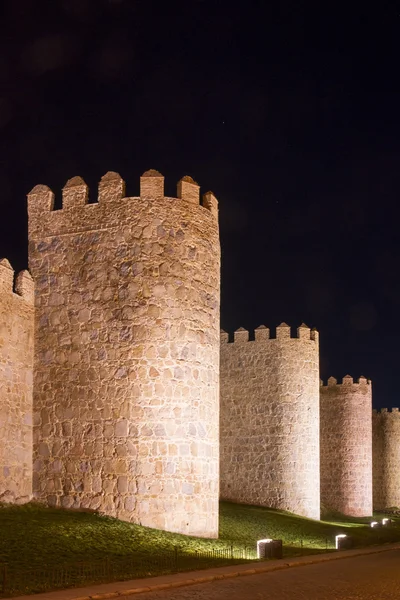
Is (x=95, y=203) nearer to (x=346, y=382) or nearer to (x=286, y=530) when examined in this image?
(x=286, y=530)

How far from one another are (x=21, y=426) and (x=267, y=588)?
23.8 ft

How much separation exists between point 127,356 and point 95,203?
3407mm

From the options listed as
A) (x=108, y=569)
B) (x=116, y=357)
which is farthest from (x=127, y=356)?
(x=108, y=569)

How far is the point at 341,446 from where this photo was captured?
1416 inches

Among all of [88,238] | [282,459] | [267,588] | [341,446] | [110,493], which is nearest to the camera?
[267,588]

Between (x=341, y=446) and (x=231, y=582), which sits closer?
(x=231, y=582)

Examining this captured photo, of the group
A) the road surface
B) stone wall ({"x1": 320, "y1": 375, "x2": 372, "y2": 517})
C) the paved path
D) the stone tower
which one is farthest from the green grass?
stone wall ({"x1": 320, "y1": 375, "x2": 372, "y2": 517})

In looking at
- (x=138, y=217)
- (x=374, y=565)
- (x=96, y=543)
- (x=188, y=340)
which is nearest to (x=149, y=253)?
(x=138, y=217)

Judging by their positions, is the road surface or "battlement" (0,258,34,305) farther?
"battlement" (0,258,34,305)

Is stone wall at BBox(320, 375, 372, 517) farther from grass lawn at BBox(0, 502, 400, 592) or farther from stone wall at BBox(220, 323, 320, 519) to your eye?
grass lawn at BBox(0, 502, 400, 592)

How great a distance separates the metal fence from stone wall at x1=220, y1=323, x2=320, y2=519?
494 inches

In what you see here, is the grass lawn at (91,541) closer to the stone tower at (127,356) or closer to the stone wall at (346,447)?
the stone tower at (127,356)

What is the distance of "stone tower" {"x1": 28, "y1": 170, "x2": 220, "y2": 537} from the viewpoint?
669 inches

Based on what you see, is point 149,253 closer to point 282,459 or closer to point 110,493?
point 110,493
